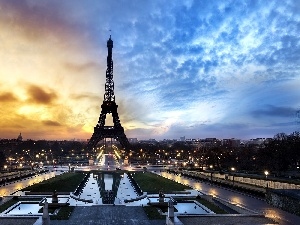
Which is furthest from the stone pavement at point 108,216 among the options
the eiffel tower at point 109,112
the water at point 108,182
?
the eiffel tower at point 109,112

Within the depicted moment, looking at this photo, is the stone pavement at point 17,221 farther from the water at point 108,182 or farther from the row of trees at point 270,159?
the row of trees at point 270,159

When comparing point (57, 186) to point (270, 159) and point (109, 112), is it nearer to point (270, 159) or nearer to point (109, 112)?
point (270, 159)

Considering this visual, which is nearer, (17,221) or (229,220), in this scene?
(17,221)

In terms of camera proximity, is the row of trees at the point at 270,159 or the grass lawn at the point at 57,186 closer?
the grass lawn at the point at 57,186

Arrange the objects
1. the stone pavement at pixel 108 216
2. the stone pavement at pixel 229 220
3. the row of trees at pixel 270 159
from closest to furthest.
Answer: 1. the stone pavement at pixel 229 220
2. the stone pavement at pixel 108 216
3. the row of trees at pixel 270 159

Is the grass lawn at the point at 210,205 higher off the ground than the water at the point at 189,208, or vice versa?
the grass lawn at the point at 210,205

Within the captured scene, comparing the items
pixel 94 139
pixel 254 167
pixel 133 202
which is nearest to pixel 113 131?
pixel 94 139

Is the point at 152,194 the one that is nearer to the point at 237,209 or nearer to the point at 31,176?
the point at 237,209

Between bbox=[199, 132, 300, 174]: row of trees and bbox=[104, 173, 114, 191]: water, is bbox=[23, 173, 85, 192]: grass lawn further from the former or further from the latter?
bbox=[199, 132, 300, 174]: row of trees

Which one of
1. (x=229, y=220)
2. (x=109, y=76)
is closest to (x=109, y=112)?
(x=109, y=76)
